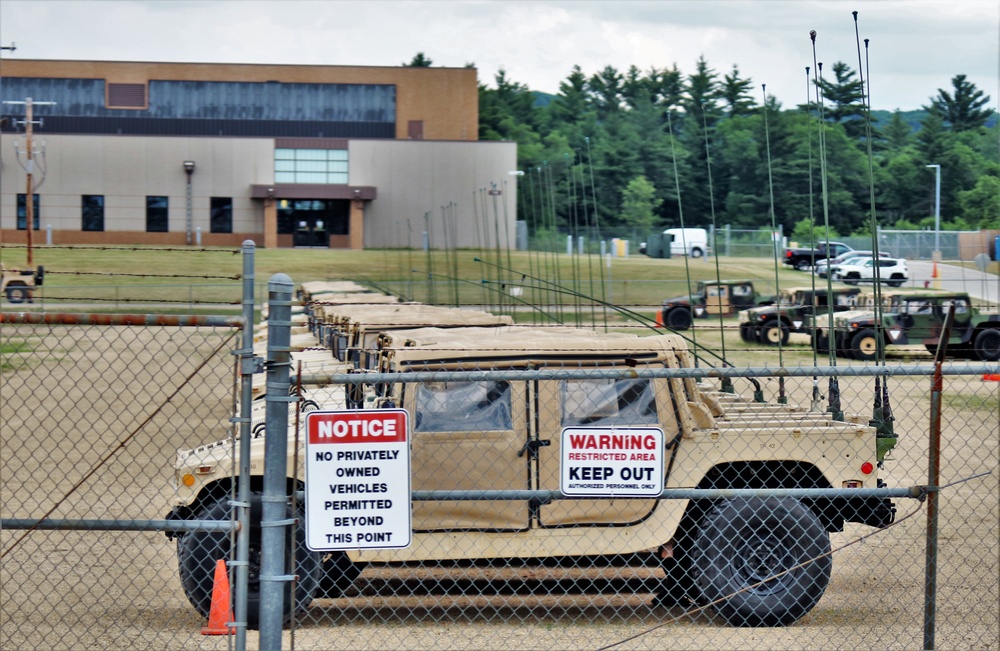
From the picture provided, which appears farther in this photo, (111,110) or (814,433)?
(111,110)

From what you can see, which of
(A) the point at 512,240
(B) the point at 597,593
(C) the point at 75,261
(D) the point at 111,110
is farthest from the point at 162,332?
(D) the point at 111,110

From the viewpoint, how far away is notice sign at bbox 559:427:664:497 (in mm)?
5449

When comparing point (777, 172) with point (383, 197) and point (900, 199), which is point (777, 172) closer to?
point (900, 199)

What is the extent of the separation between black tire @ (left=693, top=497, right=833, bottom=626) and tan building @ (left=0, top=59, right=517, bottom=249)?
175 feet

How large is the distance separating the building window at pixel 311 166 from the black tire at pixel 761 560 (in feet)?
206

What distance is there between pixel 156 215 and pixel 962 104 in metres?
59.0

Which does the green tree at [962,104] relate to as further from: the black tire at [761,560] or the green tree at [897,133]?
the black tire at [761,560]

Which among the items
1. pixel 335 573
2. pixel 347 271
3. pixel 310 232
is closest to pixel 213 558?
pixel 335 573

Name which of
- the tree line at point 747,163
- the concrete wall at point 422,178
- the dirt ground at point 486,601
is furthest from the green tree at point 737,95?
the dirt ground at point 486,601

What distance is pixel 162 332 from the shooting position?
3562 cm

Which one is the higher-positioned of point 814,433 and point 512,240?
point 512,240

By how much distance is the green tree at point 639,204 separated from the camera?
284 ft

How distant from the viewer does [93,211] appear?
6506 centimetres

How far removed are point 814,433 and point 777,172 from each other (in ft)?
246
